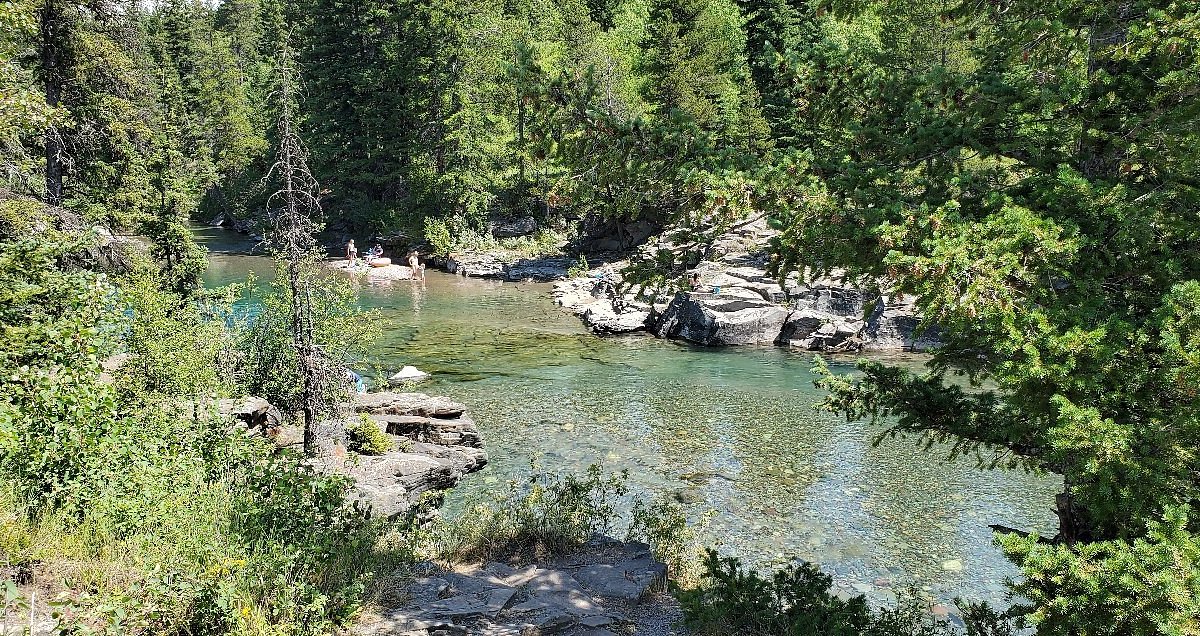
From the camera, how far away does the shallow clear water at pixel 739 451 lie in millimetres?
12859

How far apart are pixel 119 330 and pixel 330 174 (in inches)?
1674

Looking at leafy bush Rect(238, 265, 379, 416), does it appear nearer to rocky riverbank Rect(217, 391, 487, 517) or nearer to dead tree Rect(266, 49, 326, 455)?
dead tree Rect(266, 49, 326, 455)

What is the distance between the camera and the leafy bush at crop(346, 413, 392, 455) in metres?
15.7

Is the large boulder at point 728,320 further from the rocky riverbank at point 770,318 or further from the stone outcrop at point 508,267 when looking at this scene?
the stone outcrop at point 508,267

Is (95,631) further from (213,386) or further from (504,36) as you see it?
(504,36)

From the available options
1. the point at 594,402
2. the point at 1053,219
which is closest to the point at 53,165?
the point at 594,402

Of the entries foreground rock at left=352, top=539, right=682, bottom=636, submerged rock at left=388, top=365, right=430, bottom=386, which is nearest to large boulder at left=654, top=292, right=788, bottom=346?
submerged rock at left=388, top=365, right=430, bottom=386

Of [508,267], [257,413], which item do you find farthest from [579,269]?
[257,413]

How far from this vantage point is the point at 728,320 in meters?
26.5

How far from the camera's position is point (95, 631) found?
16.0 ft

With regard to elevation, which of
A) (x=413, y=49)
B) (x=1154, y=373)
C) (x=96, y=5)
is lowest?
Result: (x=1154, y=373)

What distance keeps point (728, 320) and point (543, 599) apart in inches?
766

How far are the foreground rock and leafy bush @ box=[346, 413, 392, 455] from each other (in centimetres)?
689

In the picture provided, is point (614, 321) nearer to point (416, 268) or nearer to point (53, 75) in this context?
point (416, 268)
